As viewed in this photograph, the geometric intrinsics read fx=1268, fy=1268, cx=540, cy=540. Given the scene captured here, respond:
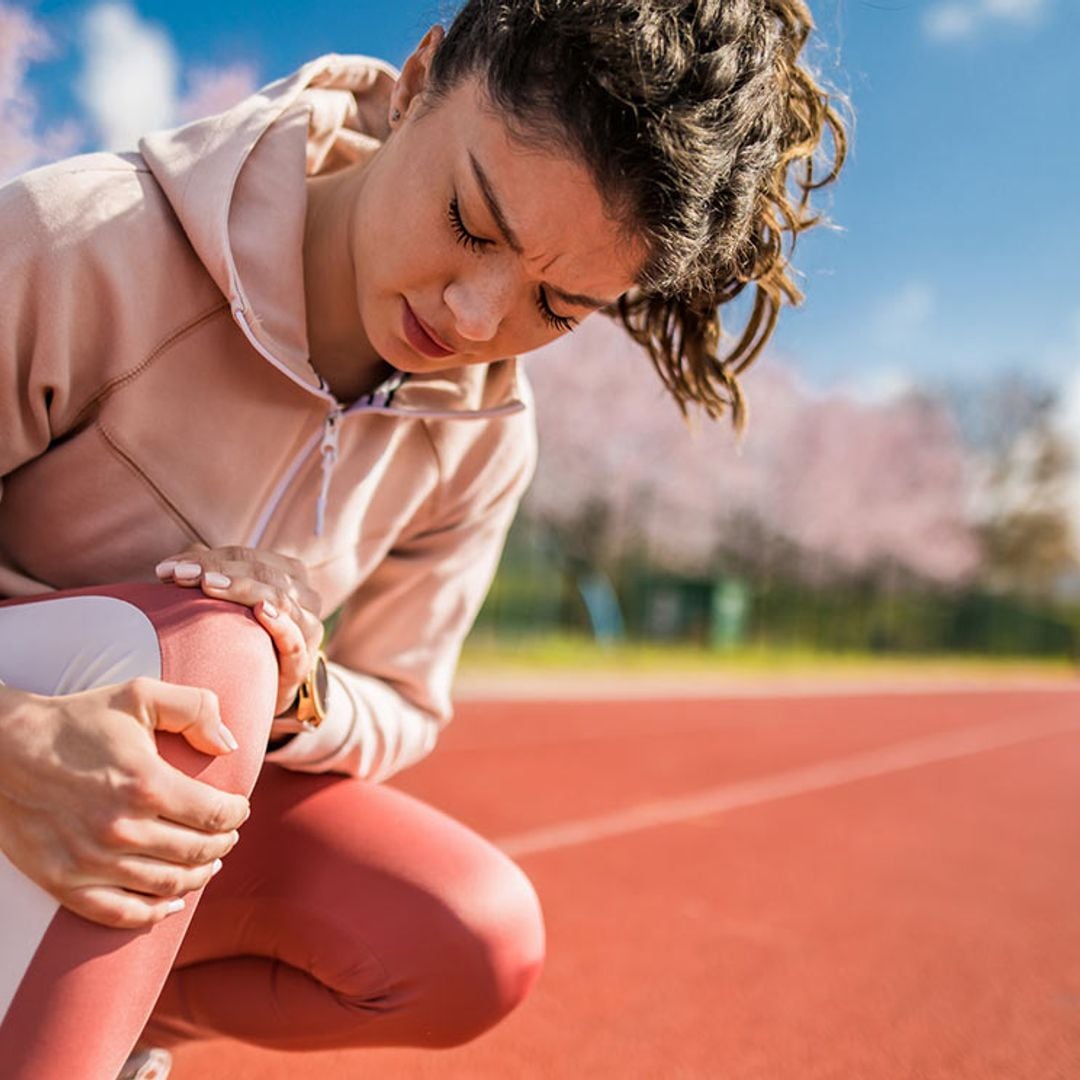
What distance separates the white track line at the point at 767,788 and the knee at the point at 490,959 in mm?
2338

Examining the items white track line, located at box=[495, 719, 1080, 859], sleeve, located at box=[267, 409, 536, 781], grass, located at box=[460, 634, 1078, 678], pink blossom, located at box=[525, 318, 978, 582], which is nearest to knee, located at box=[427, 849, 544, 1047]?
sleeve, located at box=[267, 409, 536, 781]

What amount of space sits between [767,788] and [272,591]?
531 cm

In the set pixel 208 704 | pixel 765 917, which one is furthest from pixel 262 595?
pixel 765 917

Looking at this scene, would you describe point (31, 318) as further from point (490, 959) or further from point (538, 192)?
point (490, 959)

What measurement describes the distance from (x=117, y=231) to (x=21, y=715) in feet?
2.08

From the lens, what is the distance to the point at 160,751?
1.26m

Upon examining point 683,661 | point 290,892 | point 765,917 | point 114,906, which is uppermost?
point 114,906

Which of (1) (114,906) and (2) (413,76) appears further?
(2) (413,76)

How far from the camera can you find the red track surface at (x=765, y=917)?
8.01ft

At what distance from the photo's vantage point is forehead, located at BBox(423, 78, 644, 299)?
1468mm

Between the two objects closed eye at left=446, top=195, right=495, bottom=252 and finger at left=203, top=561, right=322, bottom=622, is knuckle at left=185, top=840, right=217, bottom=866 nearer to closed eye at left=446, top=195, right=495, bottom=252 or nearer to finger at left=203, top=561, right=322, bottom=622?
finger at left=203, top=561, right=322, bottom=622

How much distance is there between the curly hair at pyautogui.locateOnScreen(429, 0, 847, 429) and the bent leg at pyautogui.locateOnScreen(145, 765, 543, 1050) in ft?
2.84

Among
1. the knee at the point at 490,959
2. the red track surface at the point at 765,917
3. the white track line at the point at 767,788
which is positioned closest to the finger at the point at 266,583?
the knee at the point at 490,959

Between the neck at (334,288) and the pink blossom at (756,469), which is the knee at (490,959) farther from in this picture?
the pink blossom at (756,469)
